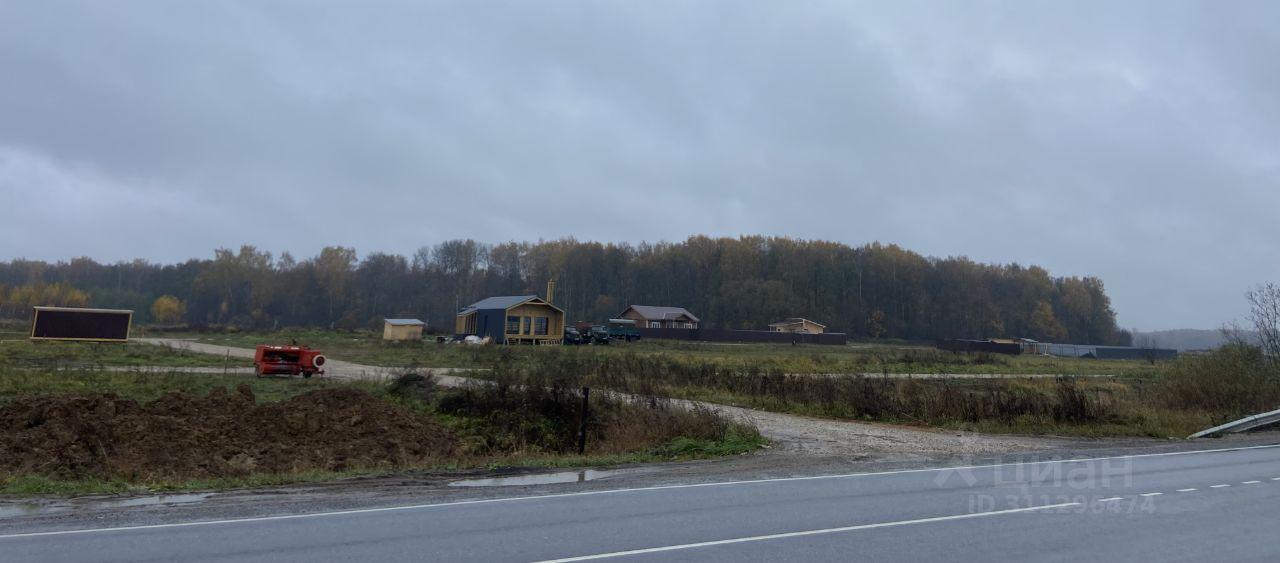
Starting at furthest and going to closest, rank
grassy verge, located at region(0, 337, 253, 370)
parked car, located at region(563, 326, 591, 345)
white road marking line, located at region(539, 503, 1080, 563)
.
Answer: parked car, located at region(563, 326, 591, 345), grassy verge, located at region(0, 337, 253, 370), white road marking line, located at region(539, 503, 1080, 563)

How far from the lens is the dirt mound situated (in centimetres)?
1369

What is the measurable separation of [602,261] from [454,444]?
11820cm

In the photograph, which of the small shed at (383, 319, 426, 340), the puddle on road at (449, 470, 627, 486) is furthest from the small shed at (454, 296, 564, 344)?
the puddle on road at (449, 470, 627, 486)

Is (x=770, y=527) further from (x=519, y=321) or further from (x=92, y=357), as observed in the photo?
(x=519, y=321)

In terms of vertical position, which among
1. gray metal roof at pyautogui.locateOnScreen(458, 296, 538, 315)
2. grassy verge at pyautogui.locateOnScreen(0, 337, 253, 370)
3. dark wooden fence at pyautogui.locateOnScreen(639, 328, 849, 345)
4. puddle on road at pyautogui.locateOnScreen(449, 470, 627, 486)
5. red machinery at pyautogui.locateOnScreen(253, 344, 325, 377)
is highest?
gray metal roof at pyautogui.locateOnScreen(458, 296, 538, 315)

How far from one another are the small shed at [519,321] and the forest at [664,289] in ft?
187

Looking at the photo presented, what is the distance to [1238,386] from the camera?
2322cm

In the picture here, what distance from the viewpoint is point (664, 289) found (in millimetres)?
130750

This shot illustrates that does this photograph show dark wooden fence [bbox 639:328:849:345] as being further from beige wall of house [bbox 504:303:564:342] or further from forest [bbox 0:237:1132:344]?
forest [bbox 0:237:1132:344]

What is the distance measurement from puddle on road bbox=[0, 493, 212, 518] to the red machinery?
59.9 feet

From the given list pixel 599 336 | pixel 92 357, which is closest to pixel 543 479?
pixel 92 357

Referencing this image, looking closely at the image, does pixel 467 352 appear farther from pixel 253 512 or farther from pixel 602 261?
pixel 602 261

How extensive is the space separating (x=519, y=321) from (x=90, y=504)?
51.2 metres

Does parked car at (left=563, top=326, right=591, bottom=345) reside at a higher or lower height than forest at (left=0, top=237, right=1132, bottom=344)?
lower
